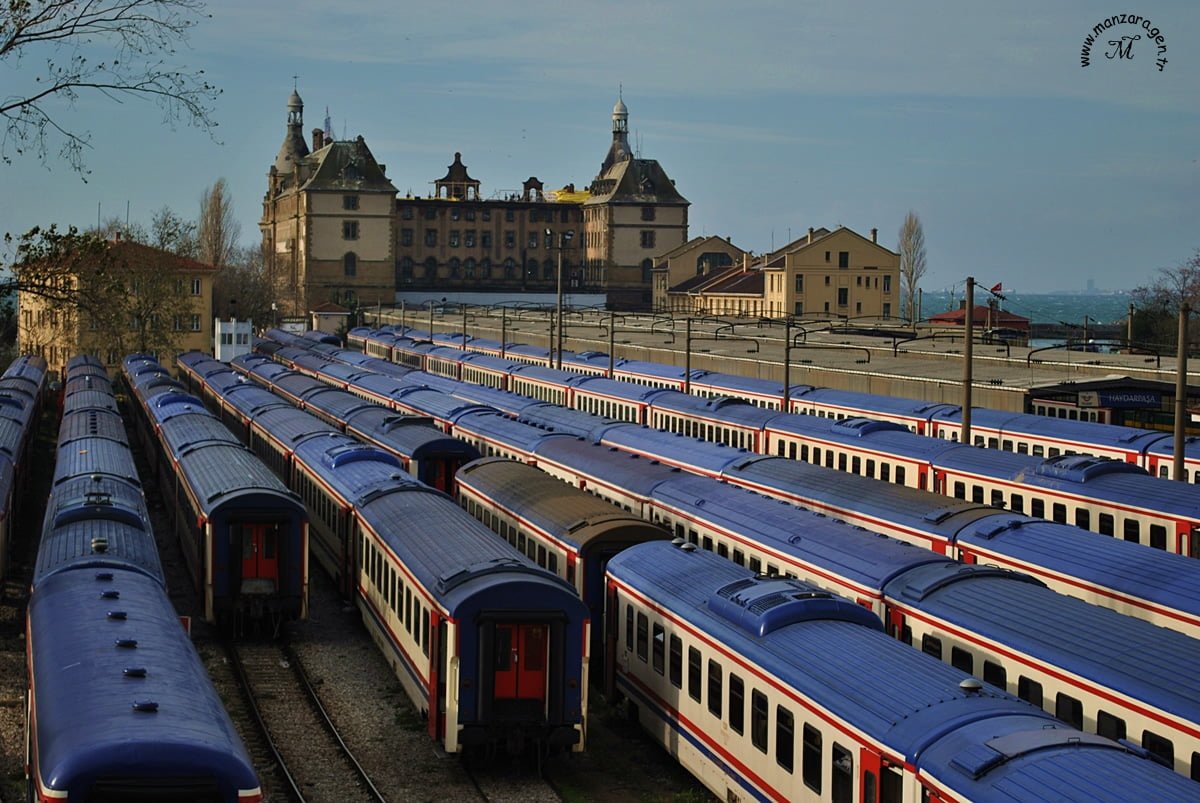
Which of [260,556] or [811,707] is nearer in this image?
[811,707]

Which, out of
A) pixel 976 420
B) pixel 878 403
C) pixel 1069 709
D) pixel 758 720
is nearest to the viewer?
pixel 1069 709

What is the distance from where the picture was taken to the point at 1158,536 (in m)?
19.5

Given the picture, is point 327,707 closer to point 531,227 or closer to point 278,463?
point 278,463

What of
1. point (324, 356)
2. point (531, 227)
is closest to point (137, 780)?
point (324, 356)

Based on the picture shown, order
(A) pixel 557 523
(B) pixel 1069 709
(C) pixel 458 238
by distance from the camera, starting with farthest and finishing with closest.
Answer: (C) pixel 458 238
(A) pixel 557 523
(B) pixel 1069 709

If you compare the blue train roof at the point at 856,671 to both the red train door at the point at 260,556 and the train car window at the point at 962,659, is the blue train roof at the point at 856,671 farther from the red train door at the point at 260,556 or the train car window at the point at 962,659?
the red train door at the point at 260,556

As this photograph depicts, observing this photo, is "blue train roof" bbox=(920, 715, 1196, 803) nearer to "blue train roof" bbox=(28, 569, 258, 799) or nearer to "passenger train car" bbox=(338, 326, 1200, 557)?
"blue train roof" bbox=(28, 569, 258, 799)

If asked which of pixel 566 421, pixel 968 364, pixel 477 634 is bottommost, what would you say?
pixel 477 634

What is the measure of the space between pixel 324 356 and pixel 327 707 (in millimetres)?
47724

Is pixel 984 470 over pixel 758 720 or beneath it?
over

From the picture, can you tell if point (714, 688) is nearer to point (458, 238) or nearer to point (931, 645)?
point (931, 645)

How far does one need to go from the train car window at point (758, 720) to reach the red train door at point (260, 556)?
1011 centimetres

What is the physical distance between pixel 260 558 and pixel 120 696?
11213mm

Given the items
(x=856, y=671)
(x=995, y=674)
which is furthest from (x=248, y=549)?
(x=995, y=674)
